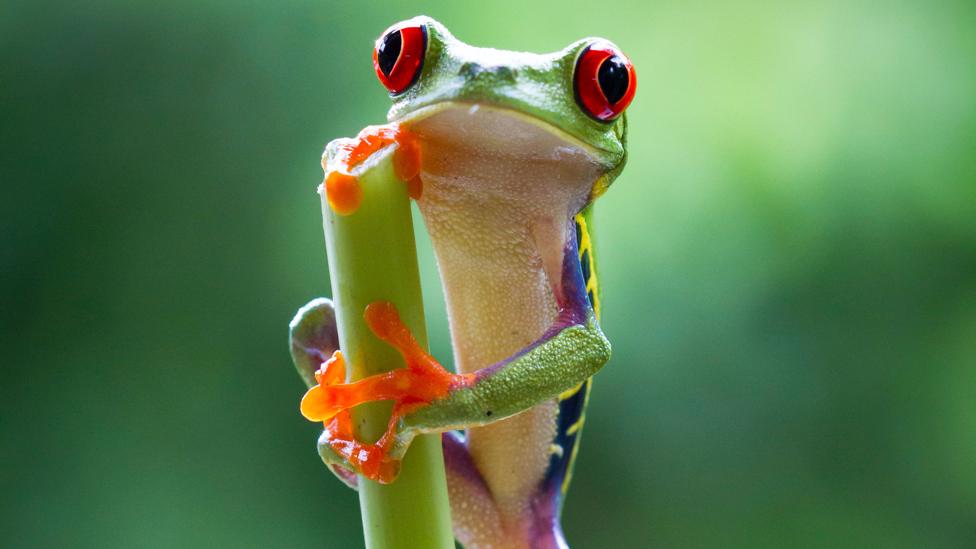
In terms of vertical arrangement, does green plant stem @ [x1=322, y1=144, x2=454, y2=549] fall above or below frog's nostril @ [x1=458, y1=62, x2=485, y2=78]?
below

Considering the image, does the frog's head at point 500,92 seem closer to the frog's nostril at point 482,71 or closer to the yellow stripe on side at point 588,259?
the frog's nostril at point 482,71

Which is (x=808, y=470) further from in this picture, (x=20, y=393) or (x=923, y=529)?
(x=20, y=393)

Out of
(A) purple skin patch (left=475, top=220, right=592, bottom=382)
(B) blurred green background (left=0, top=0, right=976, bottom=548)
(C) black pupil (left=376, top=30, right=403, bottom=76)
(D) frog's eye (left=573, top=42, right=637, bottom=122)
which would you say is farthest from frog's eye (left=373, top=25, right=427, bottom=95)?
(B) blurred green background (left=0, top=0, right=976, bottom=548)

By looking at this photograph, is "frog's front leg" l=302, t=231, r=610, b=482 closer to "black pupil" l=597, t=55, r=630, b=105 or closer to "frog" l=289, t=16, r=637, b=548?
"frog" l=289, t=16, r=637, b=548

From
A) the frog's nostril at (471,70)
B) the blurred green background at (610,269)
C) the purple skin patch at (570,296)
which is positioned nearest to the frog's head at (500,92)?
the frog's nostril at (471,70)

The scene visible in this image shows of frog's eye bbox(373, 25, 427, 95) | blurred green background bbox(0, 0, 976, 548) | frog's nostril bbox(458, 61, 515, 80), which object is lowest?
blurred green background bbox(0, 0, 976, 548)

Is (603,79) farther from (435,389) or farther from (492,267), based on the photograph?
(435,389)

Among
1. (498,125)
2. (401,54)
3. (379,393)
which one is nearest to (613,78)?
(498,125)
